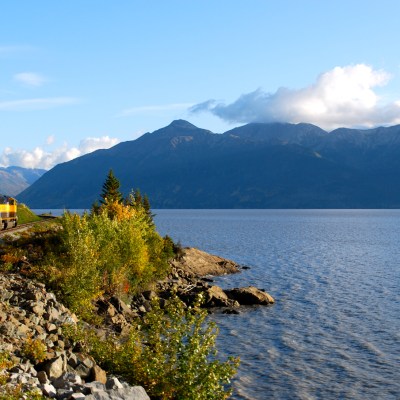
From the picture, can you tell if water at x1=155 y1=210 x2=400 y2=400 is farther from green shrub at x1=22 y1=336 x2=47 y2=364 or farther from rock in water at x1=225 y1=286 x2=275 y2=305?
green shrub at x1=22 y1=336 x2=47 y2=364

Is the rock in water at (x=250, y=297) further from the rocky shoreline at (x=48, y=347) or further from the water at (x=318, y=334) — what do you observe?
the rocky shoreline at (x=48, y=347)

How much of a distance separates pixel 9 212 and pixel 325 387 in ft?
178

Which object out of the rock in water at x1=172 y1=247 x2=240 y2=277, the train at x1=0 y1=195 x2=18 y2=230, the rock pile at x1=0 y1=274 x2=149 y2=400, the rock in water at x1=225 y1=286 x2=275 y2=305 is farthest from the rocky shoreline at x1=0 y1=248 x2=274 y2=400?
the rock in water at x1=172 y1=247 x2=240 y2=277

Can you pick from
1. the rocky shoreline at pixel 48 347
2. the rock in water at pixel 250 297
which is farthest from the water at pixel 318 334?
the rocky shoreline at pixel 48 347

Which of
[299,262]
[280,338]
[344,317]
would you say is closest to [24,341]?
[280,338]

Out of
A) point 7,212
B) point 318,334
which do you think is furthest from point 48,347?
point 7,212

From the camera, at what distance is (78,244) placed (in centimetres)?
4919

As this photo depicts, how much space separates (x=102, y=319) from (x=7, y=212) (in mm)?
34516

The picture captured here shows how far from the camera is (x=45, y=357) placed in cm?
2816

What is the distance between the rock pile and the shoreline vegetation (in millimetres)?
62

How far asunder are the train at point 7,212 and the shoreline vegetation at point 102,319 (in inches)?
321

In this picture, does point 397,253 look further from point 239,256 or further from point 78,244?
point 78,244

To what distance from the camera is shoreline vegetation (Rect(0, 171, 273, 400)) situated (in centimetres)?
2533

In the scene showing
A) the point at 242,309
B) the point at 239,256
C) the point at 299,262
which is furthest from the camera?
the point at 239,256
